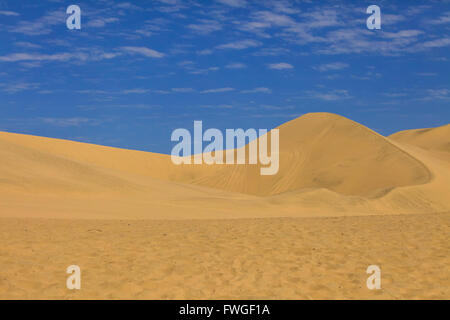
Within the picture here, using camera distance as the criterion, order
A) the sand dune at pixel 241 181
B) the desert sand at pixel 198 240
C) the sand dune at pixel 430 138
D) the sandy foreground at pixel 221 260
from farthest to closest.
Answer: the sand dune at pixel 430 138, the sand dune at pixel 241 181, the desert sand at pixel 198 240, the sandy foreground at pixel 221 260

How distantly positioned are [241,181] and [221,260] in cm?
2825

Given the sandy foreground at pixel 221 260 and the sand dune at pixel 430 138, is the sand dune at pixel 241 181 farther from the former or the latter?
the sand dune at pixel 430 138

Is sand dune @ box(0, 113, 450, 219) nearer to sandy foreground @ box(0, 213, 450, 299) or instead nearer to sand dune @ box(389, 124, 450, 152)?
sandy foreground @ box(0, 213, 450, 299)

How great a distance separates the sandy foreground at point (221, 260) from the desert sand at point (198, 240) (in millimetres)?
22

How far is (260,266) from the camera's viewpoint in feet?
27.0

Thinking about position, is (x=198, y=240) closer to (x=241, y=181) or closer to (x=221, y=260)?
(x=221, y=260)

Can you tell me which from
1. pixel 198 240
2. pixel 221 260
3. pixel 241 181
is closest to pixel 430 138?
pixel 241 181

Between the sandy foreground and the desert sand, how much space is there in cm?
2

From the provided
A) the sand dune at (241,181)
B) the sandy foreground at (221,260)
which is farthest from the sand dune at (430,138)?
the sandy foreground at (221,260)

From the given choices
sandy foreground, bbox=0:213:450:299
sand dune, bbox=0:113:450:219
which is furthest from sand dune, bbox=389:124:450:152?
sandy foreground, bbox=0:213:450:299

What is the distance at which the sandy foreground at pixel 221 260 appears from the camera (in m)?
6.95

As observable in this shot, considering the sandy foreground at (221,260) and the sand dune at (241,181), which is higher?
the sand dune at (241,181)

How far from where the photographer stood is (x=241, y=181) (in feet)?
121
